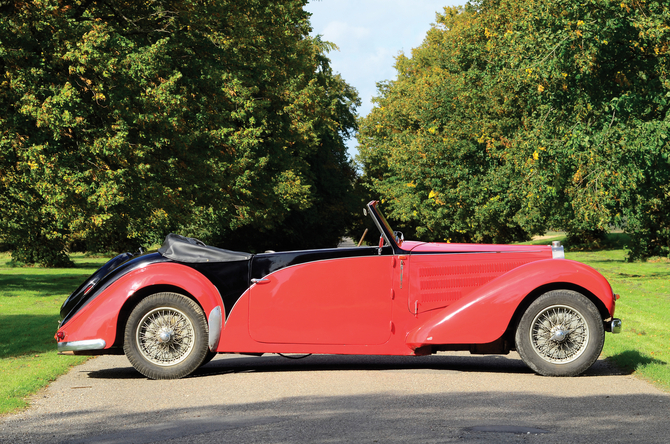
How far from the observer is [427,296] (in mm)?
7008

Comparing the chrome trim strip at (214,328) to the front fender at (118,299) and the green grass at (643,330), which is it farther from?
the green grass at (643,330)

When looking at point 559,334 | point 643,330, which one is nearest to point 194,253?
point 559,334

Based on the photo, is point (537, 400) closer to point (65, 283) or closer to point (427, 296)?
point (427, 296)

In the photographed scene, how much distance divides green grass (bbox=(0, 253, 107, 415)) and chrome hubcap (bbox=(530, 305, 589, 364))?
15.3 ft

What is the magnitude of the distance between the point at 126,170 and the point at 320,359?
10.7 m

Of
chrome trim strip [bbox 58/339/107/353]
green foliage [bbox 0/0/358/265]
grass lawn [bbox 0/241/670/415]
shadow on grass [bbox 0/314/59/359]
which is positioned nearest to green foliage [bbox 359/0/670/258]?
grass lawn [bbox 0/241/670/415]

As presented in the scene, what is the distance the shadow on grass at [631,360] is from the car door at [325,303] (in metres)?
2.58

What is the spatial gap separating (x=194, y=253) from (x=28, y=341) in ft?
14.3

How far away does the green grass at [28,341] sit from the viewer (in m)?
6.48

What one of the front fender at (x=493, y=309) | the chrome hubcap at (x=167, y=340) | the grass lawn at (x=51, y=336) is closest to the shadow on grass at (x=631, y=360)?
the grass lawn at (x=51, y=336)

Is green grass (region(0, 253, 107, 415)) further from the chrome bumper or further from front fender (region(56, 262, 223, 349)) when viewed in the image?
the chrome bumper

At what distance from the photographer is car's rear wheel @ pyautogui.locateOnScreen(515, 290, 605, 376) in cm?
669

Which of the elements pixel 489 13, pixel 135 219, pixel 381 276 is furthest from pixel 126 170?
pixel 489 13

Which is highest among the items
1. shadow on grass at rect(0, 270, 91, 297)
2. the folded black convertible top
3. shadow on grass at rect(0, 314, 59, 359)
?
the folded black convertible top
